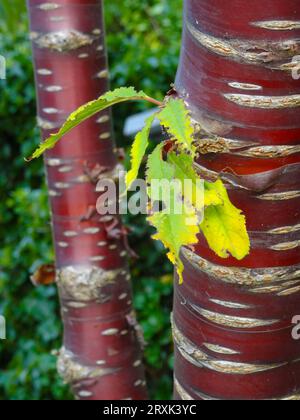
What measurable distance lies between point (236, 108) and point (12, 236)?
228 cm

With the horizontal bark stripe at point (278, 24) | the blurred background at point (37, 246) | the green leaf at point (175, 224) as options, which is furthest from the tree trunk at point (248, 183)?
the blurred background at point (37, 246)

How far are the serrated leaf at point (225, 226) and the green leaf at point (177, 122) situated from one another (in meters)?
0.06

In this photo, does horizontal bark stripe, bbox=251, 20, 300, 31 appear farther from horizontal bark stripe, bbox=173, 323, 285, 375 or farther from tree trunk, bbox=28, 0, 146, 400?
tree trunk, bbox=28, 0, 146, 400

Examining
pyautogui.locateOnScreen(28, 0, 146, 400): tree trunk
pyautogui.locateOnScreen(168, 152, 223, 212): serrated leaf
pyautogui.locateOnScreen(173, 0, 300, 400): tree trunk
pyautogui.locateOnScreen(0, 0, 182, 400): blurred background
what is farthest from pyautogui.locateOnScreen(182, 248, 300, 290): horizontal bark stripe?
pyautogui.locateOnScreen(0, 0, 182, 400): blurred background

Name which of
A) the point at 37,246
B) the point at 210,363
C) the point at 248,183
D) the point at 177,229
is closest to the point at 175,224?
the point at 177,229

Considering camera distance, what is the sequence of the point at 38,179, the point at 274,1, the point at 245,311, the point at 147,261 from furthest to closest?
the point at 38,179, the point at 147,261, the point at 245,311, the point at 274,1

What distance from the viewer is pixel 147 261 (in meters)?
2.48

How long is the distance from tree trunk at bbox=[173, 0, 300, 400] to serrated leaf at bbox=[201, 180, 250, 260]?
2.2 inches

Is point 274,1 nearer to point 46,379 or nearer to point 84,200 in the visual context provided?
point 84,200

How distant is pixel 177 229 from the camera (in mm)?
496

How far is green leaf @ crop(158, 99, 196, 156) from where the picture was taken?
51 cm

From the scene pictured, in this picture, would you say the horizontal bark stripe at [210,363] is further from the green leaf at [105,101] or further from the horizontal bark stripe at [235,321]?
the green leaf at [105,101]

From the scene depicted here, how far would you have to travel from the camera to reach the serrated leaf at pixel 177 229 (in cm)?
49
